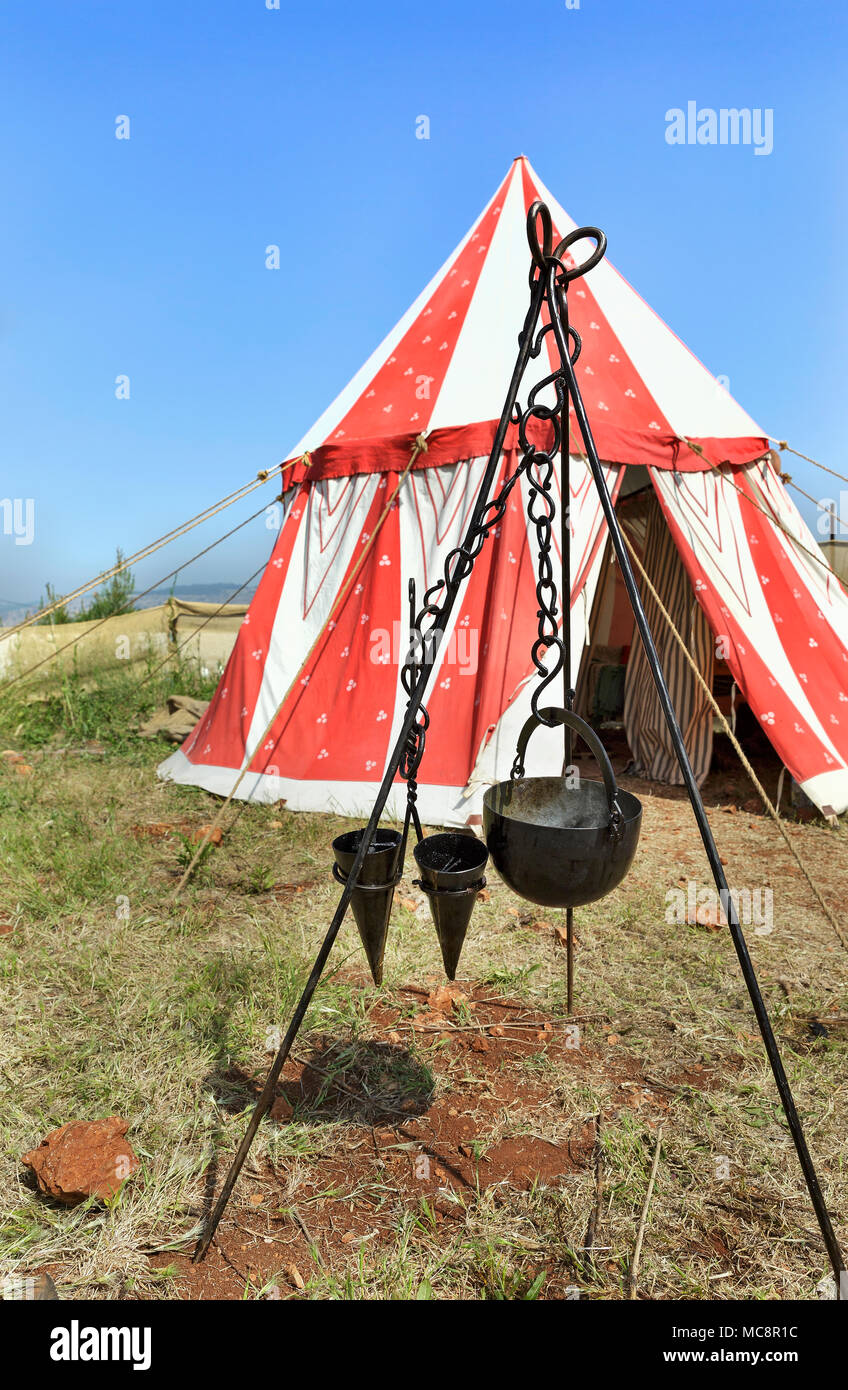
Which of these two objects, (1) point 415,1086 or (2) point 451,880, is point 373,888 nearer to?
Answer: (2) point 451,880

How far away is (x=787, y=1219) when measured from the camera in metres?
1.79

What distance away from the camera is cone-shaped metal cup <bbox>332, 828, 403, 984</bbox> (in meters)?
1.74

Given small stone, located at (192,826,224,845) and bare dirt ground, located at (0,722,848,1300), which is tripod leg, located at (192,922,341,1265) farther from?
small stone, located at (192,826,224,845)

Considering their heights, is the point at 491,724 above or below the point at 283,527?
below

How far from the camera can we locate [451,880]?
67.7 inches

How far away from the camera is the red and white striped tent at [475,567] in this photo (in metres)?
4.34

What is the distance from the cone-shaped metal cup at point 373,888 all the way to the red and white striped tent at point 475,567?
2.30 m

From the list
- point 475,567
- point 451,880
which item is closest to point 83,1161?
point 451,880

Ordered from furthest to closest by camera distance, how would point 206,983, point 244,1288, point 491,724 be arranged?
1. point 491,724
2. point 206,983
3. point 244,1288

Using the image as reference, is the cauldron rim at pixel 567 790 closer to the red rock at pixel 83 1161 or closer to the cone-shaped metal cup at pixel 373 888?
the cone-shaped metal cup at pixel 373 888

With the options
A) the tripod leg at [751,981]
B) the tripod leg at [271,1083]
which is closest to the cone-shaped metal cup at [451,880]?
the tripod leg at [271,1083]
